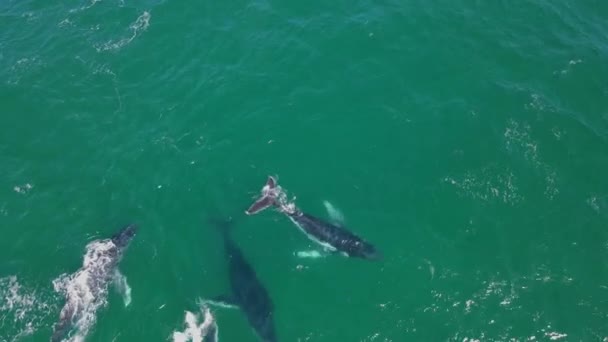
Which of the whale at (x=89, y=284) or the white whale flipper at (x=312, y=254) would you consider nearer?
the whale at (x=89, y=284)

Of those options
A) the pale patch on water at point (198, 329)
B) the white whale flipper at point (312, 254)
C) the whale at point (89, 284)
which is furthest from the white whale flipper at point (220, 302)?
the whale at point (89, 284)

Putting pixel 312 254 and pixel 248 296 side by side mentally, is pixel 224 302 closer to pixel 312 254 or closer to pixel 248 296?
pixel 248 296

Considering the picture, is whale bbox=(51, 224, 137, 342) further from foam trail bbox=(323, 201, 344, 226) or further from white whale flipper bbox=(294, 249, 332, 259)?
foam trail bbox=(323, 201, 344, 226)

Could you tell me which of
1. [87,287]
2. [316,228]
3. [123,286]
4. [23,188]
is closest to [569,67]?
[316,228]

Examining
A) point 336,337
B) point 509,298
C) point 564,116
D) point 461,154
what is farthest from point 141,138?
point 564,116

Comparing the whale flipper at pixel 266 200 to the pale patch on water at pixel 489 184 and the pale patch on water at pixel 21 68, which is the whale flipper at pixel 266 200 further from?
the pale patch on water at pixel 21 68

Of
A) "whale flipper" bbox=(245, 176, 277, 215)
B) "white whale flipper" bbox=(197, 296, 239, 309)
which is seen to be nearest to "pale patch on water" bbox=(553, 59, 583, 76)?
"whale flipper" bbox=(245, 176, 277, 215)
